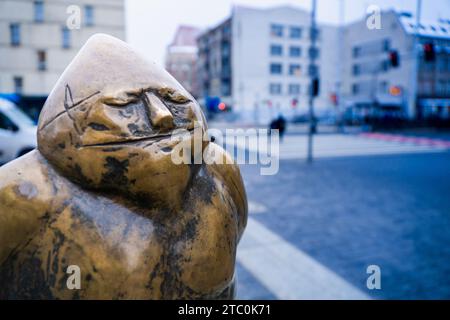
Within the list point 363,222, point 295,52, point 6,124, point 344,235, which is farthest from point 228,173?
point 295,52

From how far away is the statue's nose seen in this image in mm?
1156

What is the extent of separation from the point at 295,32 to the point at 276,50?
2811 mm

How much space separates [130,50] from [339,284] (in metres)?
2.88

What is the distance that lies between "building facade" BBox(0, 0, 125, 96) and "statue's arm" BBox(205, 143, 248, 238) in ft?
59.3

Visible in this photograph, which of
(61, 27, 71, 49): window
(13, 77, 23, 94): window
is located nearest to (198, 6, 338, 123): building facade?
(61, 27, 71, 49): window

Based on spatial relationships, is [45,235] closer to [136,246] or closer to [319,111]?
[136,246]

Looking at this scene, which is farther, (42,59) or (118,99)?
(42,59)

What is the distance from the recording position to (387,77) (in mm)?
30531

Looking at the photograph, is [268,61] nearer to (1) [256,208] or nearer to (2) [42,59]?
(2) [42,59]

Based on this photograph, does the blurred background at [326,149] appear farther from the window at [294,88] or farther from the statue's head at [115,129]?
the window at [294,88]

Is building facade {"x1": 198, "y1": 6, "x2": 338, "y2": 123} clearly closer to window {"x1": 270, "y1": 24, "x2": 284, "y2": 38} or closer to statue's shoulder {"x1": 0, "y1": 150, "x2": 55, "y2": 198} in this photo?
window {"x1": 270, "y1": 24, "x2": 284, "y2": 38}

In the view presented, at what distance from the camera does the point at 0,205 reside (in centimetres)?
119

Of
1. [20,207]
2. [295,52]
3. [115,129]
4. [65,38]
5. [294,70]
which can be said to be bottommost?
[20,207]

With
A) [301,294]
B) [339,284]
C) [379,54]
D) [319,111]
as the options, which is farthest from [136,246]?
[319,111]
